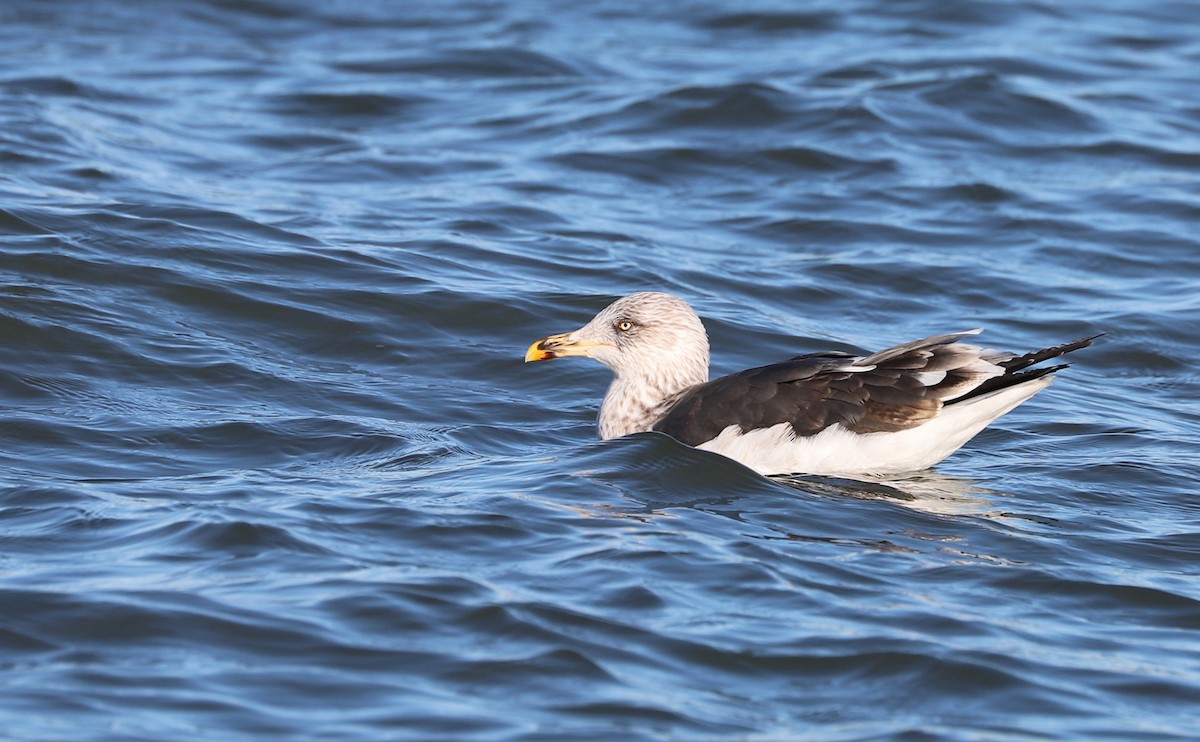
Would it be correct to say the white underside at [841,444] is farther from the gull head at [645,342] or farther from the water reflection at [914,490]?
the gull head at [645,342]

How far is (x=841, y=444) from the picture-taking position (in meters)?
8.59

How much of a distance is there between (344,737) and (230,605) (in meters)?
1.11

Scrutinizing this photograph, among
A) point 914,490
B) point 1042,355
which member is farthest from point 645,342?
point 1042,355

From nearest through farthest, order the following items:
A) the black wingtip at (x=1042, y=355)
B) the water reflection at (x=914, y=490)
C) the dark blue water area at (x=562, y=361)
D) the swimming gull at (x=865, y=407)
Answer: the dark blue water area at (x=562, y=361) < the water reflection at (x=914, y=490) < the black wingtip at (x=1042, y=355) < the swimming gull at (x=865, y=407)

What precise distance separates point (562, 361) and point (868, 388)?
3.04 meters

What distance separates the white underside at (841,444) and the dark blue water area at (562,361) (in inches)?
4.8

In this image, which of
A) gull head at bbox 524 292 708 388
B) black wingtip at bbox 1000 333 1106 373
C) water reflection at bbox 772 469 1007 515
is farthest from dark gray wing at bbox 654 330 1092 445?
gull head at bbox 524 292 708 388

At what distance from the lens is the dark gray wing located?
8484 millimetres

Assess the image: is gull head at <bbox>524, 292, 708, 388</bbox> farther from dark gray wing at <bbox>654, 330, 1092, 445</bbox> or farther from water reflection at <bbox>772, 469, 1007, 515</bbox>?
water reflection at <bbox>772, 469, 1007, 515</bbox>

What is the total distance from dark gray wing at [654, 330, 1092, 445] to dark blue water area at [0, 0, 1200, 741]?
0.31m

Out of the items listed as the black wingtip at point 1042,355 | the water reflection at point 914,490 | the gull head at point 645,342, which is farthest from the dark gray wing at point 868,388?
the gull head at point 645,342

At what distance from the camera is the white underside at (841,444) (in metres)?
8.54

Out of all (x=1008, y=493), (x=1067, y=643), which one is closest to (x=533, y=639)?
(x=1067, y=643)

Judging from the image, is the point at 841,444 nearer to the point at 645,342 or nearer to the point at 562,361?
the point at 645,342
